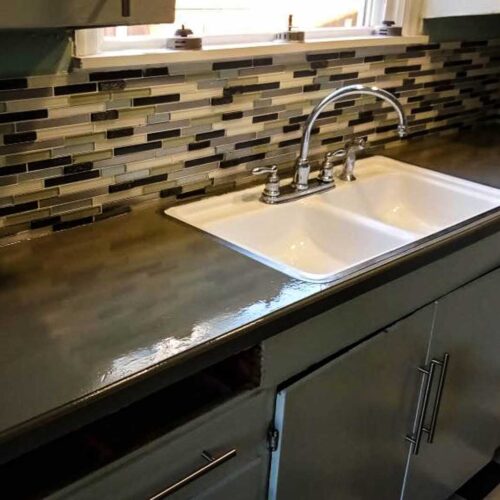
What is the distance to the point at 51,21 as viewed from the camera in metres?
0.93

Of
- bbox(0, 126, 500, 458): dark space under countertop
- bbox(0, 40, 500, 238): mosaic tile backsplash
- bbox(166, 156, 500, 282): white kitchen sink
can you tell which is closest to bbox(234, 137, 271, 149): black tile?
bbox(0, 40, 500, 238): mosaic tile backsplash

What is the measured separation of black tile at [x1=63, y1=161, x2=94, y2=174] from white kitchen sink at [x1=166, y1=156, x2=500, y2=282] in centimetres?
21

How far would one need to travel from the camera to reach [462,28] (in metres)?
2.24

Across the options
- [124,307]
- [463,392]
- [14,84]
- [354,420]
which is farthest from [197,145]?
[463,392]

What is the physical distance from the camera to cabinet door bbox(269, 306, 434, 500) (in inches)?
50.3

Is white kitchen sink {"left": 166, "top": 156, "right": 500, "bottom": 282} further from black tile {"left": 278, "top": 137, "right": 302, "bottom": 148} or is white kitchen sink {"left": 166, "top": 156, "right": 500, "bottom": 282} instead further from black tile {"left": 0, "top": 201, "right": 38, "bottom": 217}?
black tile {"left": 0, "top": 201, "right": 38, "bottom": 217}

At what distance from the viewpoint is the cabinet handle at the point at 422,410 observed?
1562 mm

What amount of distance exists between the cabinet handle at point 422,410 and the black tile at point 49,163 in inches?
33.7

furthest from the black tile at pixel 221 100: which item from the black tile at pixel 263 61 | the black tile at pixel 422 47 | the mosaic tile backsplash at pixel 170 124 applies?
the black tile at pixel 422 47

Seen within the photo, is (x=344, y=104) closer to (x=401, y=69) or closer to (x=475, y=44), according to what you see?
(x=401, y=69)

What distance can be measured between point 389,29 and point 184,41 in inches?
29.4

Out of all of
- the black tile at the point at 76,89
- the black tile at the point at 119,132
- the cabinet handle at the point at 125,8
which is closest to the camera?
the cabinet handle at the point at 125,8

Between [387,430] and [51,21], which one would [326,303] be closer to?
[387,430]

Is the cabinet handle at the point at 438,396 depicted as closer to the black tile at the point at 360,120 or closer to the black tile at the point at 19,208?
the black tile at the point at 360,120
